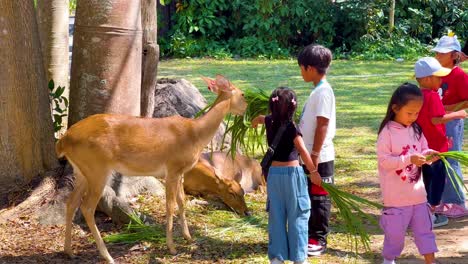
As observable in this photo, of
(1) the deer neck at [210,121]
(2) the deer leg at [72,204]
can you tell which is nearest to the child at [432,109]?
(1) the deer neck at [210,121]

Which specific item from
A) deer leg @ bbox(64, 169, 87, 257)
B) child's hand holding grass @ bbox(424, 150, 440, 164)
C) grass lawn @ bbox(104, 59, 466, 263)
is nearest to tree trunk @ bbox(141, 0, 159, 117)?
grass lawn @ bbox(104, 59, 466, 263)

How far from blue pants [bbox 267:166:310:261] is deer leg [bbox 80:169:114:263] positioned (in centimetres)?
127

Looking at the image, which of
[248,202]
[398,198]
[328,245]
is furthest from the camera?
[248,202]

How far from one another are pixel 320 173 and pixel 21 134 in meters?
2.63

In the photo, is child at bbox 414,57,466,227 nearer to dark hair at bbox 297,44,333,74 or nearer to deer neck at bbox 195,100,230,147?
dark hair at bbox 297,44,333,74

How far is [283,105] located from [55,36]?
14.4 feet

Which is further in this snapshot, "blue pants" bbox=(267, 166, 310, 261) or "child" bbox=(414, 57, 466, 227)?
"child" bbox=(414, 57, 466, 227)

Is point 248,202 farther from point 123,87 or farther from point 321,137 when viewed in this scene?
point 321,137

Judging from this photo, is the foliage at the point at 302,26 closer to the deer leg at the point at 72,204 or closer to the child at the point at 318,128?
the deer leg at the point at 72,204

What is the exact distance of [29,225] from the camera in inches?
272

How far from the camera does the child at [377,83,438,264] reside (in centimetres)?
562

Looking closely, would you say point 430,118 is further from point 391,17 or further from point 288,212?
point 391,17

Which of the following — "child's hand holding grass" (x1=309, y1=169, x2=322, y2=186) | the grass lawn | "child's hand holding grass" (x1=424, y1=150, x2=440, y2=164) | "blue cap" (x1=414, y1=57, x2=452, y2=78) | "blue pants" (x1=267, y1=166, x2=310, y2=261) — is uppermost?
"blue cap" (x1=414, y1=57, x2=452, y2=78)

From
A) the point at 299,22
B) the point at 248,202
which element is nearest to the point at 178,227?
the point at 248,202
